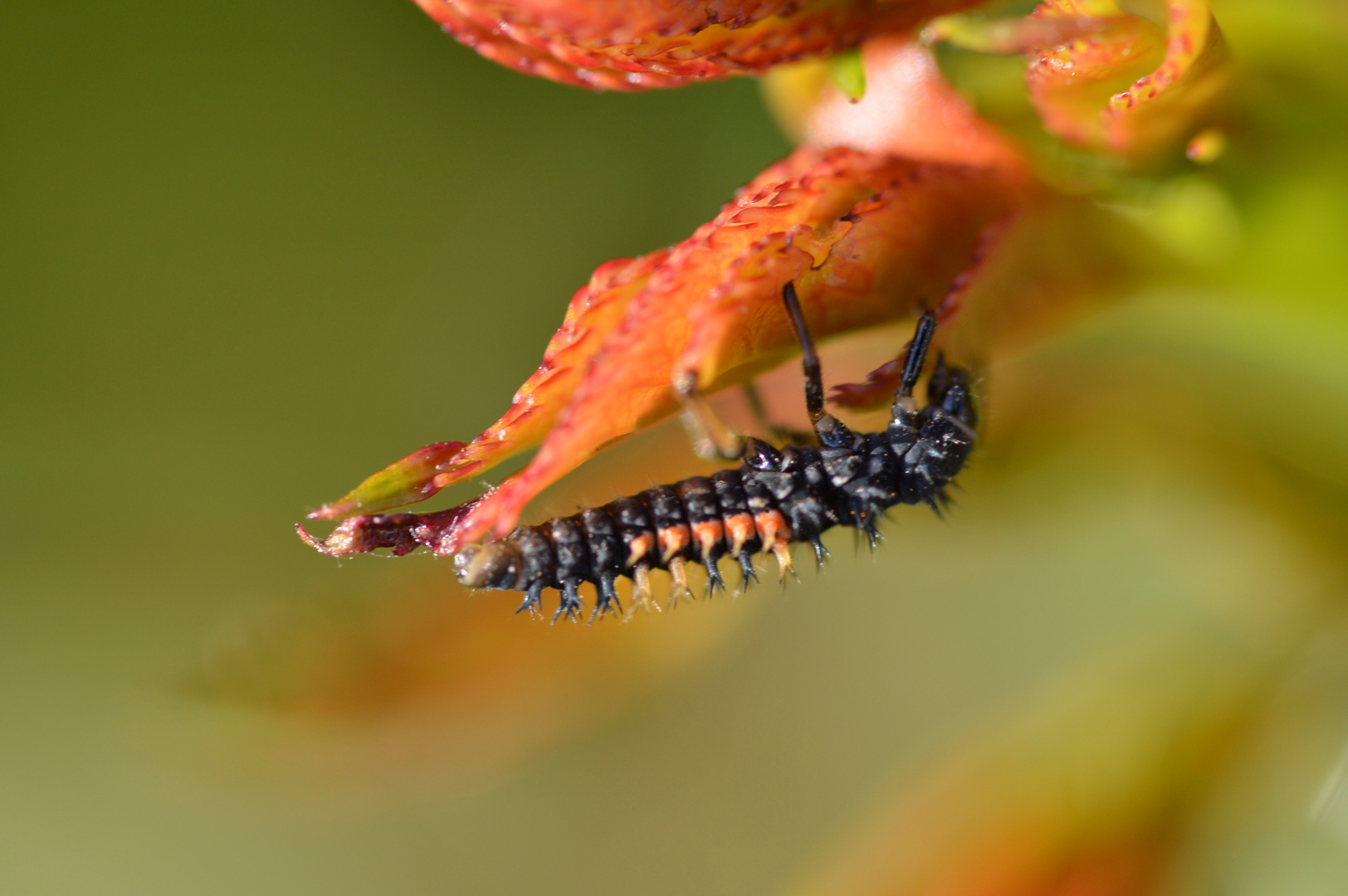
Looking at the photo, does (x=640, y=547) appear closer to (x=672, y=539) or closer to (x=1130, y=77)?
(x=672, y=539)

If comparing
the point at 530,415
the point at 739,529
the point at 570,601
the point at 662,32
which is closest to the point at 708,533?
the point at 739,529

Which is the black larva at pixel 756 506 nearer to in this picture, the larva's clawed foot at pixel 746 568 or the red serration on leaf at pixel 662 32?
the larva's clawed foot at pixel 746 568

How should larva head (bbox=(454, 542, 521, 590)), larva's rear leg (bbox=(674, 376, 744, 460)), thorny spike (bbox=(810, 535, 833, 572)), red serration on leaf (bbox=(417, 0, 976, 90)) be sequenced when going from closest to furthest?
red serration on leaf (bbox=(417, 0, 976, 90)) → larva's rear leg (bbox=(674, 376, 744, 460)) → larva head (bbox=(454, 542, 521, 590)) → thorny spike (bbox=(810, 535, 833, 572))

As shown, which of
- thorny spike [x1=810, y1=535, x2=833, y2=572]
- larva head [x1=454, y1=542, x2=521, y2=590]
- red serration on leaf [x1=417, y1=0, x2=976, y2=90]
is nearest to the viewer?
red serration on leaf [x1=417, y1=0, x2=976, y2=90]

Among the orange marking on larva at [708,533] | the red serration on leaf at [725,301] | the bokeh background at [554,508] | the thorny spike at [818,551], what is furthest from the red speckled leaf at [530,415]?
the bokeh background at [554,508]

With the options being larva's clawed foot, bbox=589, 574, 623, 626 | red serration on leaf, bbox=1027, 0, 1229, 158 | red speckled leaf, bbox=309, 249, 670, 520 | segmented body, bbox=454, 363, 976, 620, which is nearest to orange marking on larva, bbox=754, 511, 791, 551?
segmented body, bbox=454, 363, 976, 620

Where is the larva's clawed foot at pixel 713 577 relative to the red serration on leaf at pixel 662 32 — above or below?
below

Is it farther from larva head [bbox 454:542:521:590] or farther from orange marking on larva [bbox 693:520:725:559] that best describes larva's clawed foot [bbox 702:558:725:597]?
larva head [bbox 454:542:521:590]
